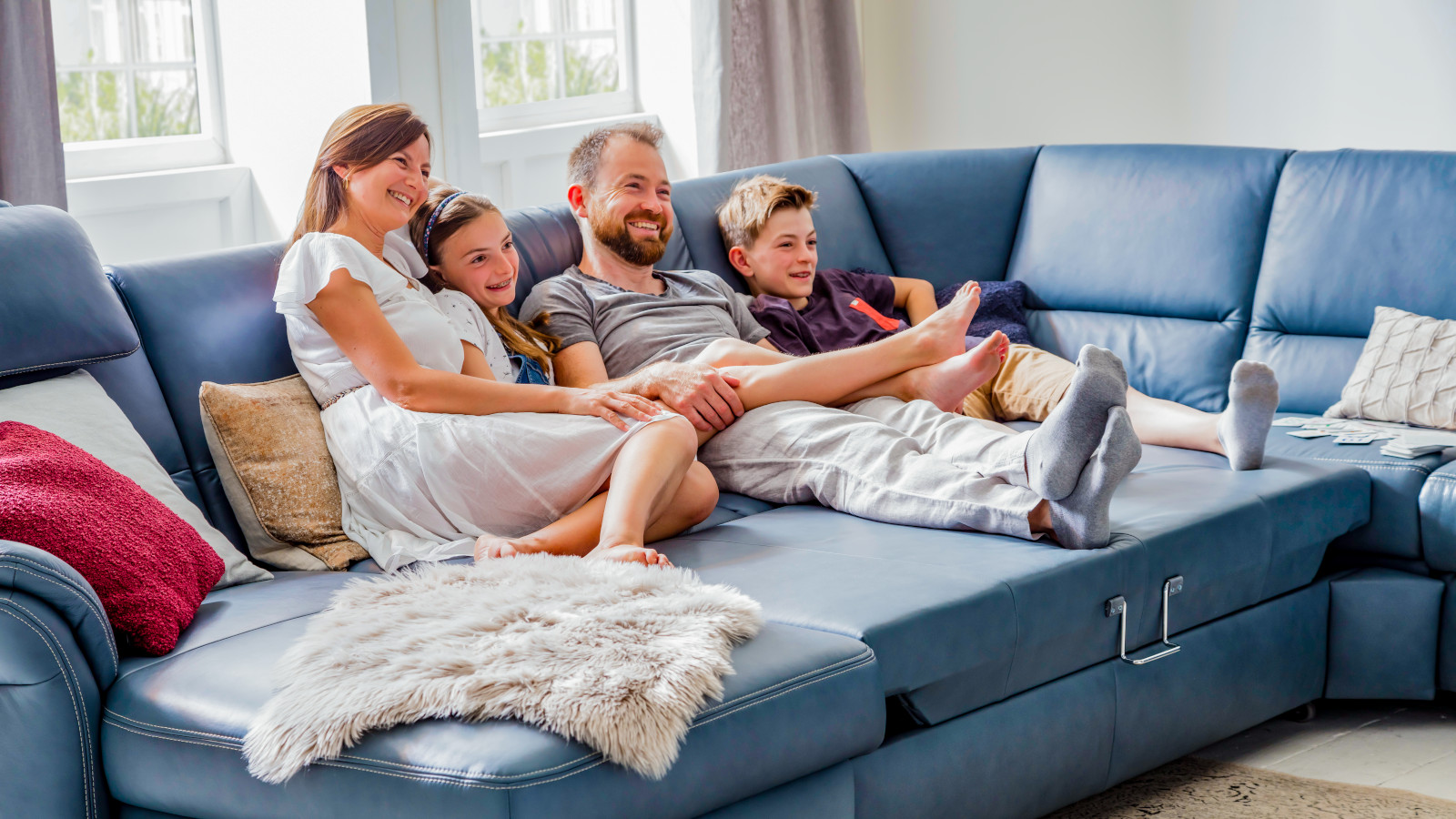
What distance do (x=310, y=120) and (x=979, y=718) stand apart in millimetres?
2327

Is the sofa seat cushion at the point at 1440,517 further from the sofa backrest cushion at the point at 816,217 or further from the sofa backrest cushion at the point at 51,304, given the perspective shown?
the sofa backrest cushion at the point at 51,304

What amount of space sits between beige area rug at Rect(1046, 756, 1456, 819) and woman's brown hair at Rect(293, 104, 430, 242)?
141cm

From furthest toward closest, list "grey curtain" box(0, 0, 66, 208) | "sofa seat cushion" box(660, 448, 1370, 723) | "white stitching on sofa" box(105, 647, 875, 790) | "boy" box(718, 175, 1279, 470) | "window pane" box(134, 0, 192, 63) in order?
"window pane" box(134, 0, 192, 63), "boy" box(718, 175, 1279, 470), "grey curtain" box(0, 0, 66, 208), "sofa seat cushion" box(660, 448, 1370, 723), "white stitching on sofa" box(105, 647, 875, 790)

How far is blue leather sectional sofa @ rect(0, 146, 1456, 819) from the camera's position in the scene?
1.40 meters

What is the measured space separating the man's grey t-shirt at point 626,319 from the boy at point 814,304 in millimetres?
166

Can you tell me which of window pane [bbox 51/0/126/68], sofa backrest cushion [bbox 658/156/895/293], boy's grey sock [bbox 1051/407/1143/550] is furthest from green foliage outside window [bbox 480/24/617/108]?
boy's grey sock [bbox 1051/407/1143/550]

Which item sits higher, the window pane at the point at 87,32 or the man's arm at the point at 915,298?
the window pane at the point at 87,32

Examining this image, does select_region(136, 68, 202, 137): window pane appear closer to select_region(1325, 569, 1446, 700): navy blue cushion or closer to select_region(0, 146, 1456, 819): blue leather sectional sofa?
select_region(0, 146, 1456, 819): blue leather sectional sofa

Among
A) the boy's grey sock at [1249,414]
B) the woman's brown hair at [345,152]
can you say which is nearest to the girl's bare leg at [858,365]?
the boy's grey sock at [1249,414]

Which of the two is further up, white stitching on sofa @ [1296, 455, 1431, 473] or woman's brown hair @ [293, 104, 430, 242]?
woman's brown hair @ [293, 104, 430, 242]

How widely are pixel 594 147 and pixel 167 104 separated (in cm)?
134

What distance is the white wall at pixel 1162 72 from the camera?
3504 millimetres

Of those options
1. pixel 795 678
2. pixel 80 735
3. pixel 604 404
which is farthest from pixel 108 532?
pixel 795 678

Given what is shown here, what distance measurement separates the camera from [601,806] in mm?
1262
